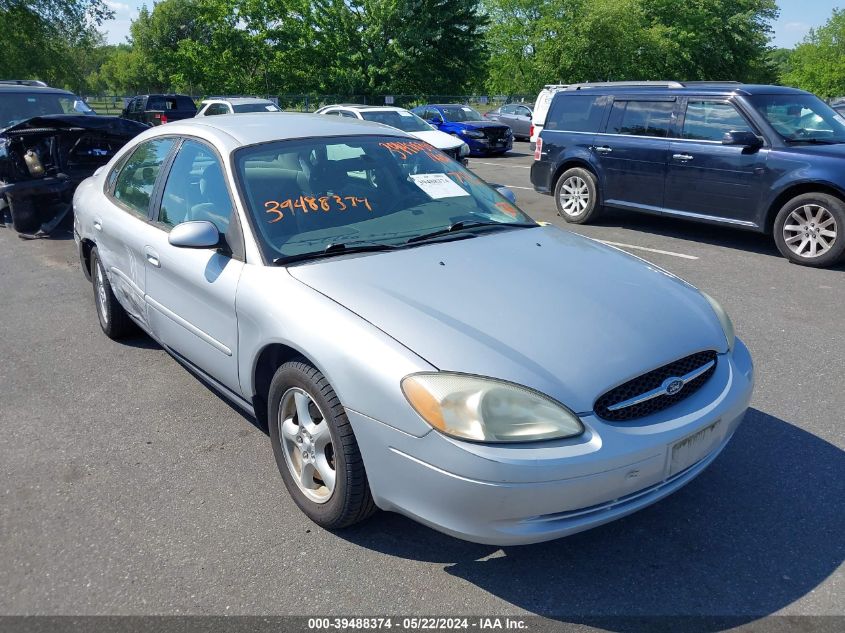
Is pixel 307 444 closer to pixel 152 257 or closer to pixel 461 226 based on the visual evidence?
pixel 461 226

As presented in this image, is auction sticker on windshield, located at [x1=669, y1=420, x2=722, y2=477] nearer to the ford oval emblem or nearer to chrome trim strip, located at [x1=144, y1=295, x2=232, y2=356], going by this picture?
the ford oval emblem

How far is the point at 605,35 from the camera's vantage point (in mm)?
40312

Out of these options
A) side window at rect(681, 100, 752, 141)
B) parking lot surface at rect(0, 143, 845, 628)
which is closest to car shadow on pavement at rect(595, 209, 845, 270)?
side window at rect(681, 100, 752, 141)

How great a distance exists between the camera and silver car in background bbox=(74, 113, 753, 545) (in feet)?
7.49

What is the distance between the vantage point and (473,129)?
1995 cm

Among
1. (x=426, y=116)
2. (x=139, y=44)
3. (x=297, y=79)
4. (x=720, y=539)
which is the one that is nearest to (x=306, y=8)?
(x=297, y=79)

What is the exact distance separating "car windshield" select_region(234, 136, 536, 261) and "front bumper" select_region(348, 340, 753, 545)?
110 centimetres

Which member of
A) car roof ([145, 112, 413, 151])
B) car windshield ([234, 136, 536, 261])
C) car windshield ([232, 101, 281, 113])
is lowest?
car windshield ([232, 101, 281, 113])

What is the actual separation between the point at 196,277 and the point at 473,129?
57.6ft

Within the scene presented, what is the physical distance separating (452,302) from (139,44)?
297ft

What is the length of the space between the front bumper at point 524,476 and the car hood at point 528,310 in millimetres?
180

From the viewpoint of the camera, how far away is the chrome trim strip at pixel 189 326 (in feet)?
10.7

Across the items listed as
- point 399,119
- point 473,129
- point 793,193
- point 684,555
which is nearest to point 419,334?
point 684,555

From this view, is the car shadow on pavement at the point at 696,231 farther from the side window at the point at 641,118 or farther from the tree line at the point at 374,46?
the tree line at the point at 374,46
